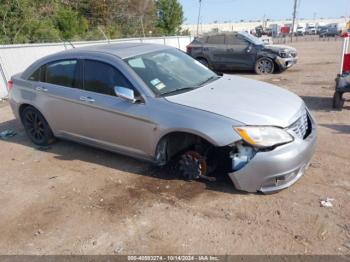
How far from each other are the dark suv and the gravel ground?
23.8ft

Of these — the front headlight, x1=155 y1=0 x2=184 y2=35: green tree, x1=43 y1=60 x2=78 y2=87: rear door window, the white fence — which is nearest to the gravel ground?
the front headlight

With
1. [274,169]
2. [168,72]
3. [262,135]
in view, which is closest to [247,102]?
[262,135]

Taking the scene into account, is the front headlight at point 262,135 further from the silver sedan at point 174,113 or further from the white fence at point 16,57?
the white fence at point 16,57

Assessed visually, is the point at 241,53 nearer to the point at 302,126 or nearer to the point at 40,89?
the point at 40,89

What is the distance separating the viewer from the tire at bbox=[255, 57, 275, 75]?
38.6ft

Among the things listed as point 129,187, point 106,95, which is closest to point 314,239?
point 129,187

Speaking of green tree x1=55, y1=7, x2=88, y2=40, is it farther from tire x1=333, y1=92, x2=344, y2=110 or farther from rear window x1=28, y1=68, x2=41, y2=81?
tire x1=333, y1=92, x2=344, y2=110

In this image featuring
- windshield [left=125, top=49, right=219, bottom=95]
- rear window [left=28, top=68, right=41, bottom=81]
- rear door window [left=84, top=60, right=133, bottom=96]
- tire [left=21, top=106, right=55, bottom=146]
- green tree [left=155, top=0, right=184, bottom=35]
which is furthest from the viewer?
green tree [left=155, top=0, right=184, bottom=35]

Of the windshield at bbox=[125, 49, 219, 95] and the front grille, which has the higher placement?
the windshield at bbox=[125, 49, 219, 95]

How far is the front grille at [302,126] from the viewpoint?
357 centimetres

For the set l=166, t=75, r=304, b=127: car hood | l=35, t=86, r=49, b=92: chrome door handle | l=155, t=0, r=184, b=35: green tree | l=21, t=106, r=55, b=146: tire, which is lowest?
l=21, t=106, r=55, b=146: tire

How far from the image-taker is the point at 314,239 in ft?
9.60

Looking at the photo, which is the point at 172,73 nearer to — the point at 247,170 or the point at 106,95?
the point at 106,95

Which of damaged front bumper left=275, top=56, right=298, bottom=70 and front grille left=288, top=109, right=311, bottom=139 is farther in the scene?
damaged front bumper left=275, top=56, right=298, bottom=70
